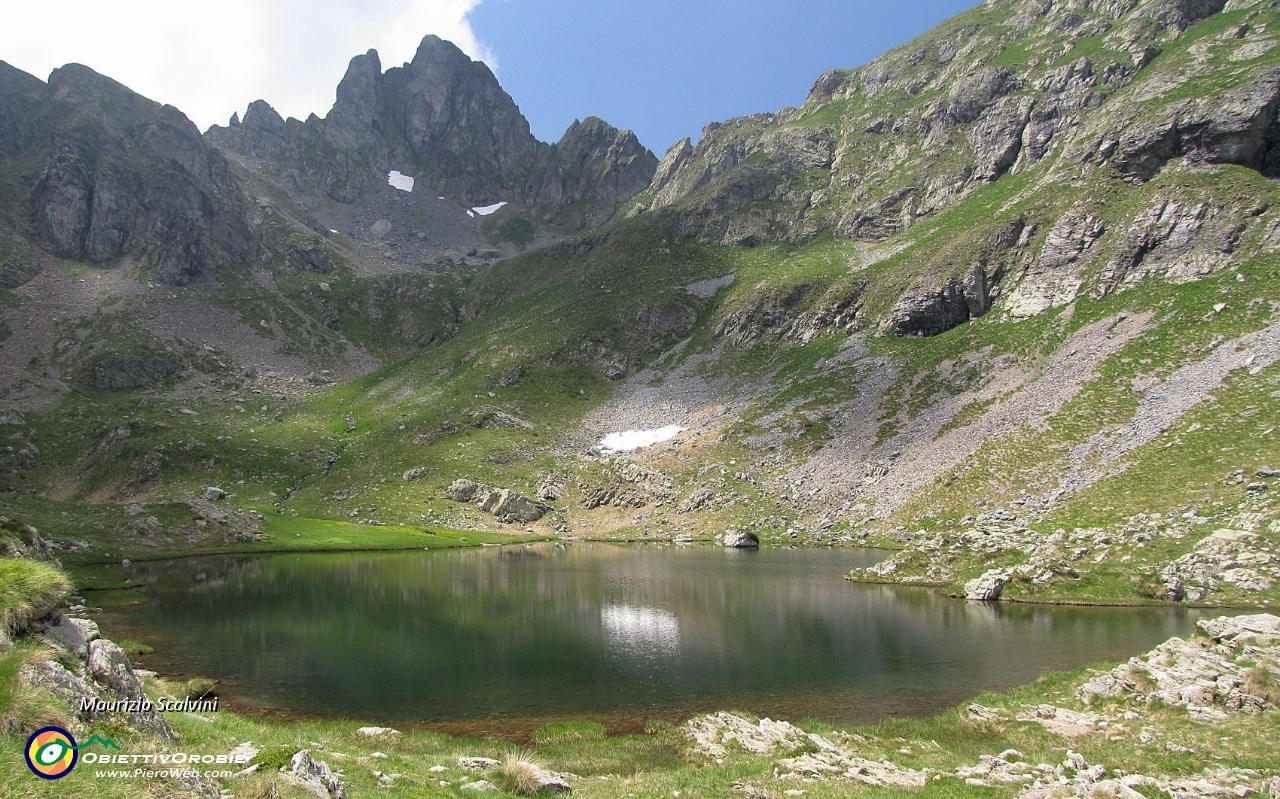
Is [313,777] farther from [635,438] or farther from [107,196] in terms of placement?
[107,196]

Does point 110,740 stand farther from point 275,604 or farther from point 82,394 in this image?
point 82,394

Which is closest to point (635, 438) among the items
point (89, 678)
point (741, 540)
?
point (741, 540)

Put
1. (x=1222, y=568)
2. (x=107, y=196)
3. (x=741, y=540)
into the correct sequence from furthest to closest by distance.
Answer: (x=107, y=196) < (x=741, y=540) < (x=1222, y=568)

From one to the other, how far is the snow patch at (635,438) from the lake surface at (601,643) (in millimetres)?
59992

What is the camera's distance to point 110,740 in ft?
28.4

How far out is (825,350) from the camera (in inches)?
4963

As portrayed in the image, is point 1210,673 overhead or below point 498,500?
below

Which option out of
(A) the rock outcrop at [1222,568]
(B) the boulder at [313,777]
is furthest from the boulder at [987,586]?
(B) the boulder at [313,777]

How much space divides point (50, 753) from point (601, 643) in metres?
30.9

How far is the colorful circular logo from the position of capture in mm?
6805

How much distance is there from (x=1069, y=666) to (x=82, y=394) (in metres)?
170

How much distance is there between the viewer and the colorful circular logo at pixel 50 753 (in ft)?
22.3

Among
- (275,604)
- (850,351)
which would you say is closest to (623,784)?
(275,604)

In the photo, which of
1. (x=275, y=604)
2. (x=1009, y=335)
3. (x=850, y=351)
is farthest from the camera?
(x=850, y=351)
